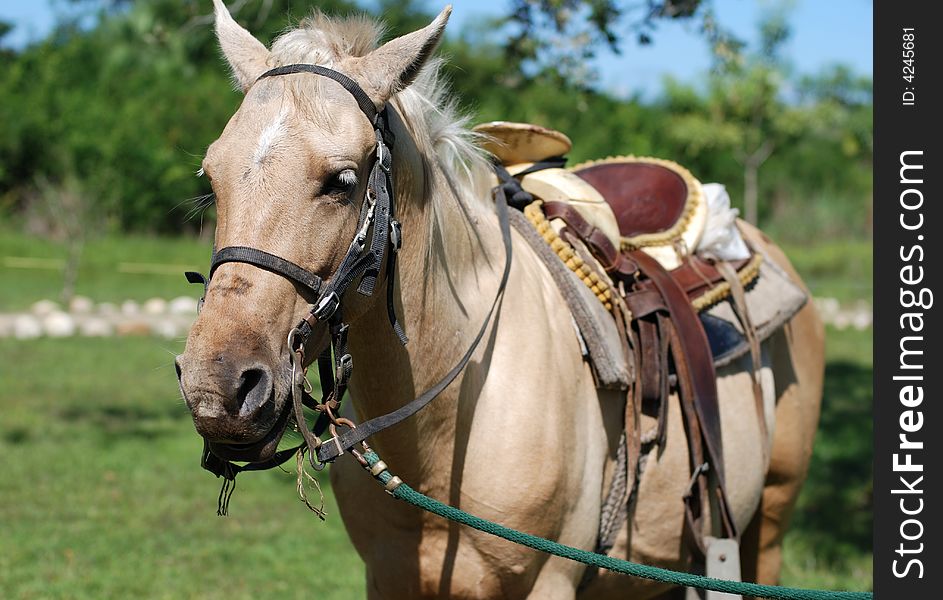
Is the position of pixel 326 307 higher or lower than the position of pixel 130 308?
lower

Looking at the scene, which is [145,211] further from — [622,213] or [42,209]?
[622,213]

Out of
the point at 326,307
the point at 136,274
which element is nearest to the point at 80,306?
the point at 136,274

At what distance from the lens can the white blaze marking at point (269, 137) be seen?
204 cm

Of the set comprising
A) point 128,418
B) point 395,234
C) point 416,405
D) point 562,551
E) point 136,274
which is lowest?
point 128,418

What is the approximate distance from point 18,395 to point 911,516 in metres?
8.91

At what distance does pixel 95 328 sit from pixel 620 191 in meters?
11.4

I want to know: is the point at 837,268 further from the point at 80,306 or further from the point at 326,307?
the point at 326,307

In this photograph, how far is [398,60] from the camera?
2248 mm

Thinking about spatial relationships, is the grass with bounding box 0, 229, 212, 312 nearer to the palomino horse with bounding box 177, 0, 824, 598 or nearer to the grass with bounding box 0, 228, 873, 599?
the grass with bounding box 0, 228, 873, 599

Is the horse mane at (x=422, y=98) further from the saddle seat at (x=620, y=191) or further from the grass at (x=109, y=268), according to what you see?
the grass at (x=109, y=268)

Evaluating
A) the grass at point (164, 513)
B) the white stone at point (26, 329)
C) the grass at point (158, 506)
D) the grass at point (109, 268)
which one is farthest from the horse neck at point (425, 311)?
the grass at point (109, 268)

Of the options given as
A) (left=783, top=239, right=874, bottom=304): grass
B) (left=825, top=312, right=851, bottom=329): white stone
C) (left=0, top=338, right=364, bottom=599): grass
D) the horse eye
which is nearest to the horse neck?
the horse eye

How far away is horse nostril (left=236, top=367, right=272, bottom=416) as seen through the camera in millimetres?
1906

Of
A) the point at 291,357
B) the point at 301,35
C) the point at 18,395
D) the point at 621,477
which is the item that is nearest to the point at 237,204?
the point at 291,357
